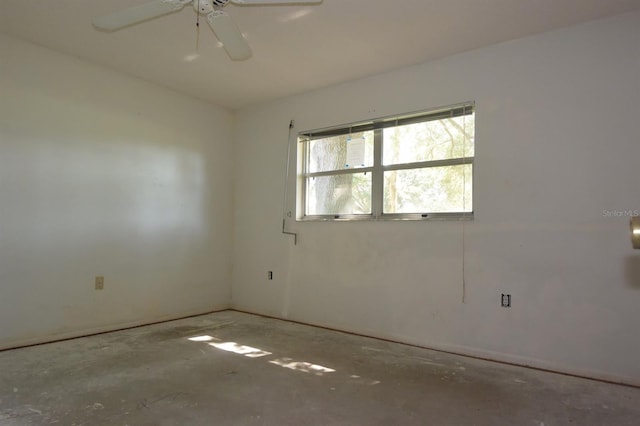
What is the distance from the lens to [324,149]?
4137 mm

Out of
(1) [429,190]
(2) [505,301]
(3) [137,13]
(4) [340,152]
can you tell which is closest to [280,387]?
(2) [505,301]

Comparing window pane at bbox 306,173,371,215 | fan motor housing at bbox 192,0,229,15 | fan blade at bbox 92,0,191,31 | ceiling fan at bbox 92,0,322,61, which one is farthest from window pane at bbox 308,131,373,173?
fan blade at bbox 92,0,191,31

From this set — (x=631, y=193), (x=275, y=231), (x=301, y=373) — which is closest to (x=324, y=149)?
(x=275, y=231)

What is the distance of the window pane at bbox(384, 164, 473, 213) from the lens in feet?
10.5

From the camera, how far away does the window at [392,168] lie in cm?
324

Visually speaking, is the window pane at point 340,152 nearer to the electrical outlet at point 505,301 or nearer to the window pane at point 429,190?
the window pane at point 429,190

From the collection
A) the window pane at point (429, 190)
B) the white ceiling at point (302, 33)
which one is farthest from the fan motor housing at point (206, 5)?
the window pane at point (429, 190)

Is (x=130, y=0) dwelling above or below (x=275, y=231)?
above

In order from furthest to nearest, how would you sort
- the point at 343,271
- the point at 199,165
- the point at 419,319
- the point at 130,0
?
the point at 199,165 < the point at 343,271 < the point at 419,319 < the point at 130,0

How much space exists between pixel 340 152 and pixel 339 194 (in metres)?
0.43

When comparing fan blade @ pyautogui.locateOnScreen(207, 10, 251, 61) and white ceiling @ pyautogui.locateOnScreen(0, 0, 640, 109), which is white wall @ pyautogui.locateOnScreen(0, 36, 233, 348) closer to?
white ceiling @ pyautogui.locateOnScreen(0, 0, 640, 109)

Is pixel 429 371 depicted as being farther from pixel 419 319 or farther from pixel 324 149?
pixel 324 149

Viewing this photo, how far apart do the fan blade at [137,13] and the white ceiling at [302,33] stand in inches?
17.4

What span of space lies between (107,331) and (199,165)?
195 centimetres
